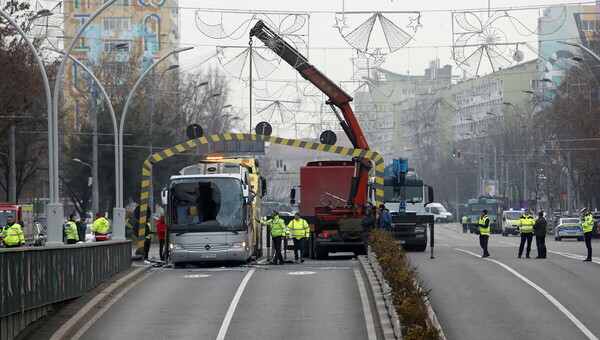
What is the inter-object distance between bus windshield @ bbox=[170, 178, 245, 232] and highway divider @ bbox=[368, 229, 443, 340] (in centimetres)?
698

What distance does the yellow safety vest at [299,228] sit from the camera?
39125mm

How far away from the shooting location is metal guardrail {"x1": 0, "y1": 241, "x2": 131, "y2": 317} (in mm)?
17547

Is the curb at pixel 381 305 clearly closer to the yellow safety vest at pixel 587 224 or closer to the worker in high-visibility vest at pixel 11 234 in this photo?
the yellow safety vest at pixel 587 224

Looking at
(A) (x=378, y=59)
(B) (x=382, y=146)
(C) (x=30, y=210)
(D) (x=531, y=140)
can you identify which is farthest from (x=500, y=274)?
(B) (x=382, y=146)

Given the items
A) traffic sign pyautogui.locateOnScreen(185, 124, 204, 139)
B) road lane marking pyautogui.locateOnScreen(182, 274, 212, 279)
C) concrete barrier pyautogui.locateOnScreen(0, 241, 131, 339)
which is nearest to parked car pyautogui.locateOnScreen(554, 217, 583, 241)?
traffic sign pyautogui.locateOnScreen(185, 124, 204, 139)

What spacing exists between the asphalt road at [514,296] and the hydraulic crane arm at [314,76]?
5036 mm

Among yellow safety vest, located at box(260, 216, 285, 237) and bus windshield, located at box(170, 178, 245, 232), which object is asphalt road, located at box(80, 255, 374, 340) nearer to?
bus windshield, located at box(170, 178, 245, 232)

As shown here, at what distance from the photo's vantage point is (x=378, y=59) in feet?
128

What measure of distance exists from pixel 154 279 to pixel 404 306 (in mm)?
13833

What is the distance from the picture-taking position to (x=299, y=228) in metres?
39.1

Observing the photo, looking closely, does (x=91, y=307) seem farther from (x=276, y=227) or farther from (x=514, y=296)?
(x=276, y=227)

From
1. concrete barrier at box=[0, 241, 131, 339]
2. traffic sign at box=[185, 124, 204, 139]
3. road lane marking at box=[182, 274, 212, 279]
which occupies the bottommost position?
→ road lane marking at box=[182, 274, 212, 279]

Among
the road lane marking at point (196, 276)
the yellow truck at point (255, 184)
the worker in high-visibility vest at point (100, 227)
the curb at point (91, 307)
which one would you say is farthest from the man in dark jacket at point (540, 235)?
the curb at point (91, 307)

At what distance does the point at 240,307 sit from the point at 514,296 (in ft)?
20.1
